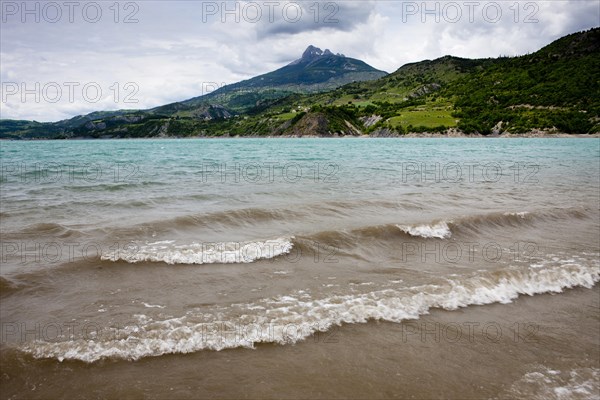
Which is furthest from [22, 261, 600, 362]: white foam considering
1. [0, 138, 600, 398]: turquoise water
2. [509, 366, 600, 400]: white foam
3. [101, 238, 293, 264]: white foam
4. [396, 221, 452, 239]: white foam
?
[396, 221, 452, 239]: white foam

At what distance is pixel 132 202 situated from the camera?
17.6m

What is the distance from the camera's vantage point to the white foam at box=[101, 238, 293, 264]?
1006cm

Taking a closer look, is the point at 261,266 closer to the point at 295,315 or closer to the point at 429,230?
the point at 295,315

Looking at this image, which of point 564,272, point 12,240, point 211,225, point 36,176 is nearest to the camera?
point 564,272

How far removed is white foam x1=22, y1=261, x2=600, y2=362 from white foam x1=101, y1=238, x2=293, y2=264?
115 inches

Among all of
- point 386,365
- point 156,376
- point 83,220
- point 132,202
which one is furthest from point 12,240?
point 386,365

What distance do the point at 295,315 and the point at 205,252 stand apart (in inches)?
180

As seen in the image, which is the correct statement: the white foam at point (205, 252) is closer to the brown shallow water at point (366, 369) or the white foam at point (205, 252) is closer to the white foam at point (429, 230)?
the brown shallow water at point (366, 369)

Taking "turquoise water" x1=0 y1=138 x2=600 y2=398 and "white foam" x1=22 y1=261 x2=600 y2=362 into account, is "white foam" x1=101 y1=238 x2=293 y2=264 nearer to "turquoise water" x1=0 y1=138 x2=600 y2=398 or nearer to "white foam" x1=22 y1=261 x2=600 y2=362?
"turquoise water" x1=0 y1=138 x2=600 y2=398

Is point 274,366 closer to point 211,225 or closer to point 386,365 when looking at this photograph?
point 386,365

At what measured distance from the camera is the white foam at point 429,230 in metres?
12.8

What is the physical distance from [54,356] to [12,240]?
8.31 m

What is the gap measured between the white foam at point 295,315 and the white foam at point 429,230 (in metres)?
3.69

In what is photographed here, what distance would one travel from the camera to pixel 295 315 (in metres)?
6.90
